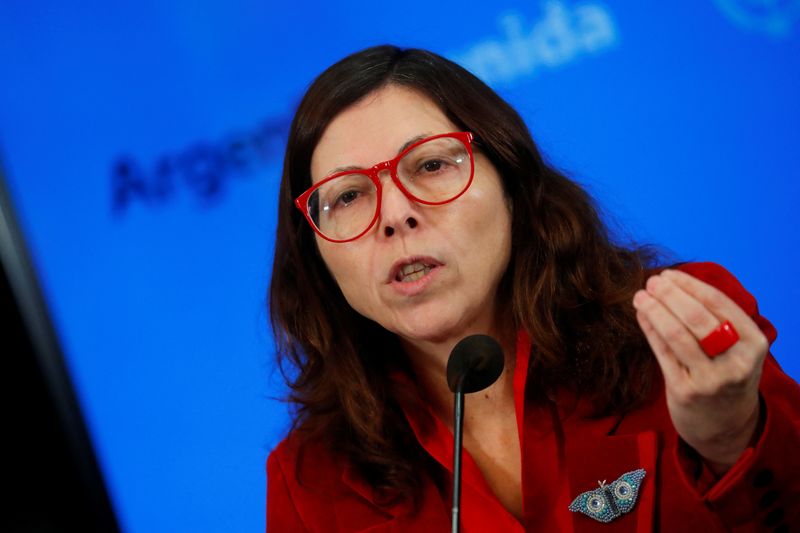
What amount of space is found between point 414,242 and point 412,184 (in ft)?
0.31

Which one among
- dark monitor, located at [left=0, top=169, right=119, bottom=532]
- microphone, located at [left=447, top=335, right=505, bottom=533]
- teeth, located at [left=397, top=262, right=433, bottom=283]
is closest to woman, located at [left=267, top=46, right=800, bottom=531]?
teeth, located at [left=397, top=262, right=433, bottom=283]

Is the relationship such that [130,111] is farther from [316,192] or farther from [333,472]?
[333,472]

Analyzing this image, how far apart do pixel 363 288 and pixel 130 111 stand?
1047 millimetres

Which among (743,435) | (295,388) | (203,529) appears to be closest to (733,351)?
(743,435)

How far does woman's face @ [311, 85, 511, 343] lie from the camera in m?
1.17

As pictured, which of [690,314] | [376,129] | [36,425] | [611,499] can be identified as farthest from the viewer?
[36,425]

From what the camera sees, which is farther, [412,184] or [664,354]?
[412,184]

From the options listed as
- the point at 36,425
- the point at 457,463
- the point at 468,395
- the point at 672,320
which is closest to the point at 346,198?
the point at 468,395

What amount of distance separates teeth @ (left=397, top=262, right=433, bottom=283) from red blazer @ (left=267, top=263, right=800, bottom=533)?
0.74ft

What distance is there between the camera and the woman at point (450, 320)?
1.17 meters

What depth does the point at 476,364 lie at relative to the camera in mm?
971

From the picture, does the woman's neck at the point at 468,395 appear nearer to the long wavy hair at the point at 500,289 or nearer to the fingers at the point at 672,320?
the long wavy hair at the point at 500,289

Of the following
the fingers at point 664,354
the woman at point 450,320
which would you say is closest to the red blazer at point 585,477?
the woman at point 450,320

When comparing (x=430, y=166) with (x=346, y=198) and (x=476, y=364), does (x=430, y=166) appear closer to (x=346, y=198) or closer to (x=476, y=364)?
(x=346, y=198)
